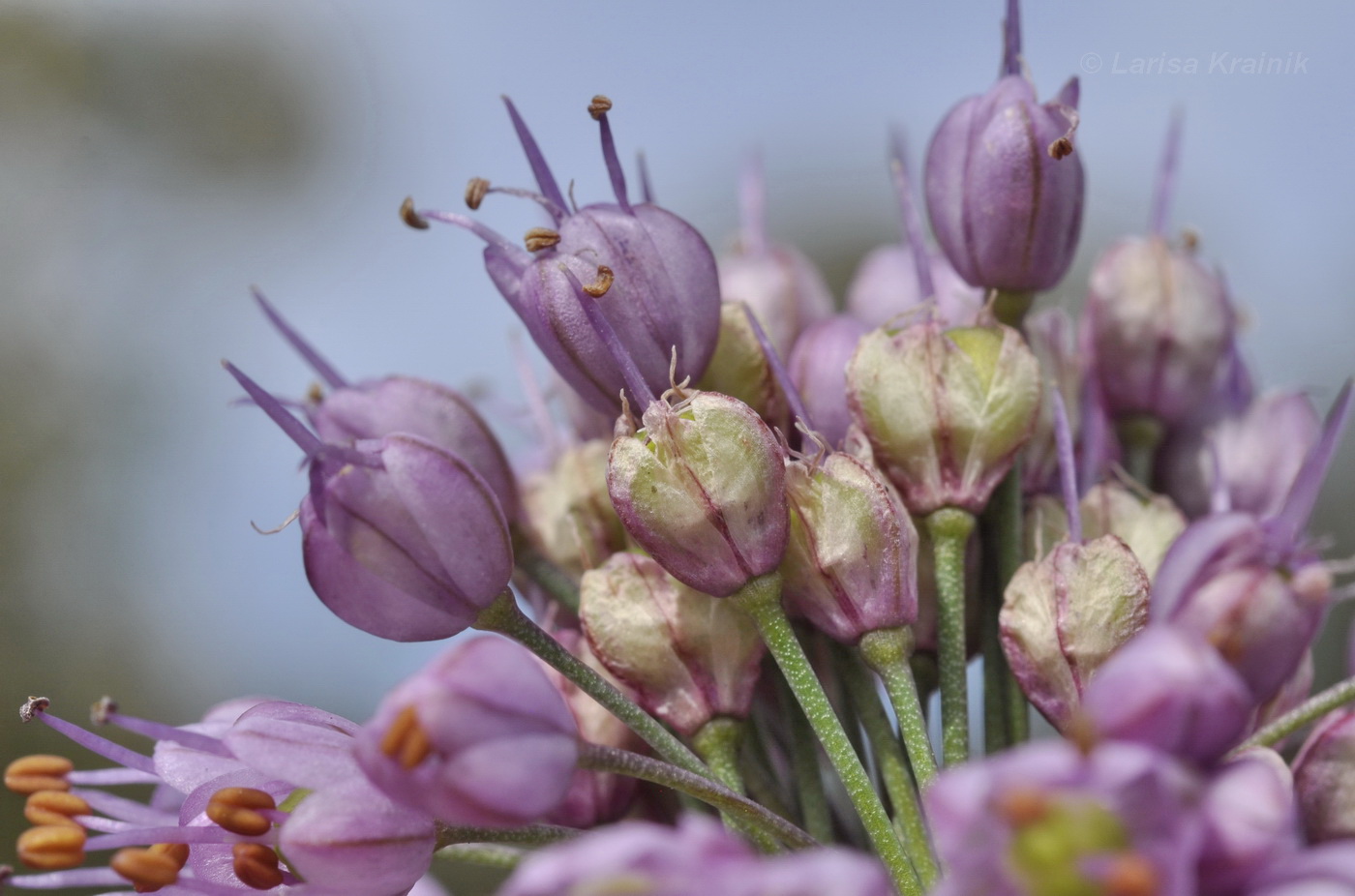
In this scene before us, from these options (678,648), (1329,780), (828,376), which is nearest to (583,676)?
(678,648)

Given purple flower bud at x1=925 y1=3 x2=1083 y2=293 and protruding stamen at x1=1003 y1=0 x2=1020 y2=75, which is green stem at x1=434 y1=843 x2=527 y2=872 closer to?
purple flower bud at x1=925 y1=3 x2=1083 y2=293

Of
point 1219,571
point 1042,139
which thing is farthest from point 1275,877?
point 1042,139

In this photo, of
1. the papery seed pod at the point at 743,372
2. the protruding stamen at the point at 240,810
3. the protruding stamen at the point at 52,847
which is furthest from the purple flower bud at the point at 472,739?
the papery seed pod at the point at 743,372

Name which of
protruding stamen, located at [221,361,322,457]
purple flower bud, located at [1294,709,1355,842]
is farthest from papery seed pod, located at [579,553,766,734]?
purple flower bud, located at [1294,709,1355,842]

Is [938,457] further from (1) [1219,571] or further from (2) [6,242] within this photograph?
(2) [6,242]

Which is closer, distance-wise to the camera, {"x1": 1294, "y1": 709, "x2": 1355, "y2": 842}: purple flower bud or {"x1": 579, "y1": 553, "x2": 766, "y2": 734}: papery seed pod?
{"x1": 1294, "y1": 709, "x2": 1355, "y2": 842}: purple flower bud

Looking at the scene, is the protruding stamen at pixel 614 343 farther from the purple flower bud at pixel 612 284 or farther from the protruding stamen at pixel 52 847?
the protruding stamen at pixel 52 847

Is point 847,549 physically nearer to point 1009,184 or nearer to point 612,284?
point 612,284
